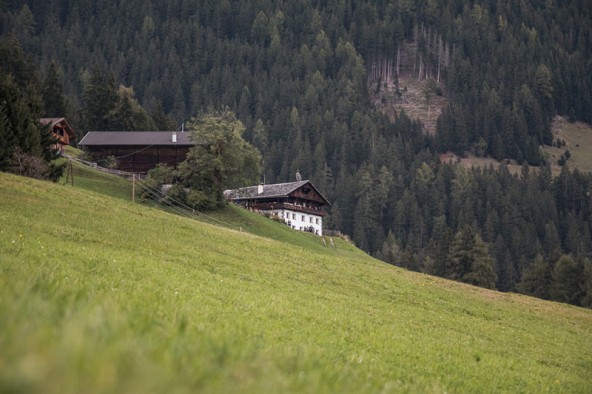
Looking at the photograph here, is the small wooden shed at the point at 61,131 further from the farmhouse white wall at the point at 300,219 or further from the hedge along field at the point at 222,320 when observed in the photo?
the hedge along field at the point at 222,320

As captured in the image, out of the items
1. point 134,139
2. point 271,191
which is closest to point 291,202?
point 271,191

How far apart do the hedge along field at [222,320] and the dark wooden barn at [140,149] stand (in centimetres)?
5686

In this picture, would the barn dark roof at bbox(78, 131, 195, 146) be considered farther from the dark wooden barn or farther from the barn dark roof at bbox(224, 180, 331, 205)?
the barn dark roof at bbox(224, 180, 331, 205)

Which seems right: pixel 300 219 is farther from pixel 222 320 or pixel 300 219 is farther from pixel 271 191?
pixel 222 320

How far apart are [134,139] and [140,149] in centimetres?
265

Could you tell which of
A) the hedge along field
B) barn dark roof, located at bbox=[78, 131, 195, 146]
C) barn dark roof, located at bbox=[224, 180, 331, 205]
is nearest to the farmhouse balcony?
barn dark roof, located at bbox=[224, 180, 331, 205]

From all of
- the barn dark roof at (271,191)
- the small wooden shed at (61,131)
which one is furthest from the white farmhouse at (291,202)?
the small wooden shed at (61,131)

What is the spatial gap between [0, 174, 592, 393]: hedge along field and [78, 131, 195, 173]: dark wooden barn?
56.9 m

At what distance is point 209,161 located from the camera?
7869cm

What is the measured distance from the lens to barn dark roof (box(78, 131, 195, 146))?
333ft

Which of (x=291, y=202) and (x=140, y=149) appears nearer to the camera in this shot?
(x=140, y=149)

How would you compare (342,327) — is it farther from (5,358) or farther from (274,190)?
(274,190)

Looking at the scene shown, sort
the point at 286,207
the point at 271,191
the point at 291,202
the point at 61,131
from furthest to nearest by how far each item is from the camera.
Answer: the point at 271,191, the point at 291,202, the point at 286,207, the point at 61,131

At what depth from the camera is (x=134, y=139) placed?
105m
